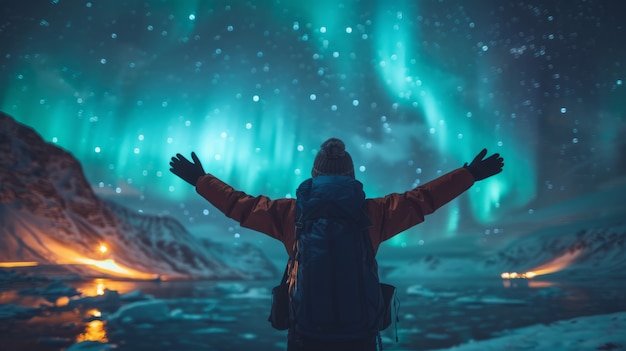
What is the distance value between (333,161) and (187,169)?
108 centimetres

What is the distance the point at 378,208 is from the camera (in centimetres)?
238

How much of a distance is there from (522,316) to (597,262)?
534 feet

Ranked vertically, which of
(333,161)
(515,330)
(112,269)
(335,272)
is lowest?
(515,330)

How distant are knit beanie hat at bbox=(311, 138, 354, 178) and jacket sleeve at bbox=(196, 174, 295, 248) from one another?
0.94ft

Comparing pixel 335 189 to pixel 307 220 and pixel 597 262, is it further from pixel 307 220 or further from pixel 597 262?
pixel 597 262

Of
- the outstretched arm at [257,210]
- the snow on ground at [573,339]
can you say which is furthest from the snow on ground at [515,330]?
the outstretched arm at [257,210]

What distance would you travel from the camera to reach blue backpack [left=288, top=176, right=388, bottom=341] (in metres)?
2.06

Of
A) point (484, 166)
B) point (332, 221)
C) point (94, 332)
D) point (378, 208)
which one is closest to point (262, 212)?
point (332, 221)

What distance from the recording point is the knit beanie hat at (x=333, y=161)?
2.45 meters

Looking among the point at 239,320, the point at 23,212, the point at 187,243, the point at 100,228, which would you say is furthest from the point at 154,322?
the point at 187,243

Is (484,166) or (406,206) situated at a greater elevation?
(484,166)

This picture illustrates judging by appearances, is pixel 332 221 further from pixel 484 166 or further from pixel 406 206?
pixel 484 166

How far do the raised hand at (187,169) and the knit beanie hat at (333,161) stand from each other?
852 mm

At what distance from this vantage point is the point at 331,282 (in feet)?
6.76
